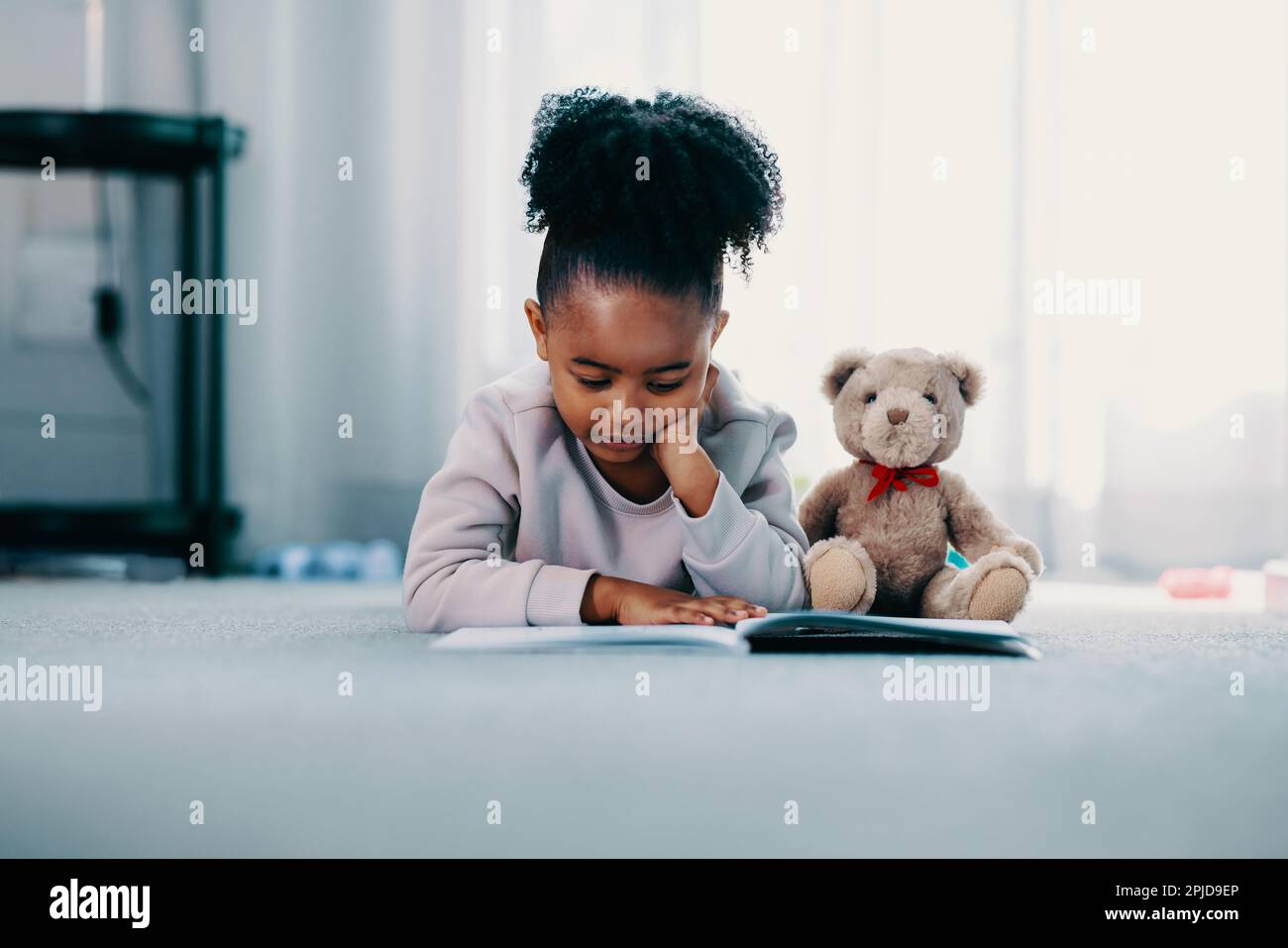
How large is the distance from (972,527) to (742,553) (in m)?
0.28

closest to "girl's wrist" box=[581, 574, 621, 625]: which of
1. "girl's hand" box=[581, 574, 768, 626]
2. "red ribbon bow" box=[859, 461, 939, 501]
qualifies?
"girl's hand" box=[581, 574, 768, 626]

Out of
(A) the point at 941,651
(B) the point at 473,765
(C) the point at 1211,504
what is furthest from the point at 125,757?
(C) the point at 1211,504

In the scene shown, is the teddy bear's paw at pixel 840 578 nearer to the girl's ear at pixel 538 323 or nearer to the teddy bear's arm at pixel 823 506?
the teddy bear's arm at pixel 823 506

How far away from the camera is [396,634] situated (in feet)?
3.30

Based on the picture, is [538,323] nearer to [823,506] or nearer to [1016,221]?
[823,506]

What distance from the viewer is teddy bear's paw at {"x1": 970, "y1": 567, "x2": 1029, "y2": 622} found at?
105cm

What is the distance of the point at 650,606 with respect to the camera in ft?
3.19

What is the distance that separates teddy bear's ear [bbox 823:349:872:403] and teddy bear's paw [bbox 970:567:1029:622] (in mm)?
270

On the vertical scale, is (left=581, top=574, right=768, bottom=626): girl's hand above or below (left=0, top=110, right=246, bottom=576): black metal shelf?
below

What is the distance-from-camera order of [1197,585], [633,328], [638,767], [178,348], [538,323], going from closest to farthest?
[638,767]
[633,328]
[538,323]
[1197,585]
[178,348]

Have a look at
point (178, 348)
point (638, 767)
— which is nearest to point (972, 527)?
point (638, 767)

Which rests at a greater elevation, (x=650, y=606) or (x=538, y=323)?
(x=538, y=323)

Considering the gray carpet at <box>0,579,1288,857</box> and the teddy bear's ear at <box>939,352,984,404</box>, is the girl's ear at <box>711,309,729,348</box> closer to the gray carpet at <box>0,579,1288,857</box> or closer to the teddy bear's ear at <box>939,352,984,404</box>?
the teddy bear's ear at <box>939,352,984,404</box>
